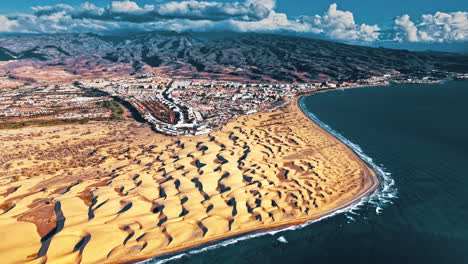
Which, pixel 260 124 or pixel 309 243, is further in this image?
pixel 260 124

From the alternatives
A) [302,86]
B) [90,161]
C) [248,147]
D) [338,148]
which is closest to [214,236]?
[248,147]

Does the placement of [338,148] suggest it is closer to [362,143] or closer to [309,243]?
[362,143]

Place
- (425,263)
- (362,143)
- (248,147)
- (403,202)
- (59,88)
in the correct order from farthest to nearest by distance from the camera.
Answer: (59,88), (362,143), (248,147), (403,202), (425,263)

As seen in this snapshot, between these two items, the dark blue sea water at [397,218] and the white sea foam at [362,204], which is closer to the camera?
the dark blue sea water at [397,218]

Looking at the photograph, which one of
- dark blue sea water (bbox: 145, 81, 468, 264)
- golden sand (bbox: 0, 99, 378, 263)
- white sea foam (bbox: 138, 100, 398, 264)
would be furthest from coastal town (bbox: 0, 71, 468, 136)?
dark blue sea water (bbox: 145, 81, 468, 264)

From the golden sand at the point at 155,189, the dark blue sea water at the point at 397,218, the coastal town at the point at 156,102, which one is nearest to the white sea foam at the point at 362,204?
the dark blue sea water at the point at 397,218

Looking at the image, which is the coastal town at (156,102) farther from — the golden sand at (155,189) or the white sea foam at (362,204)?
the white sea foam at (362,204)

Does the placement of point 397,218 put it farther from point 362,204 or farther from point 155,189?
point 155,189
